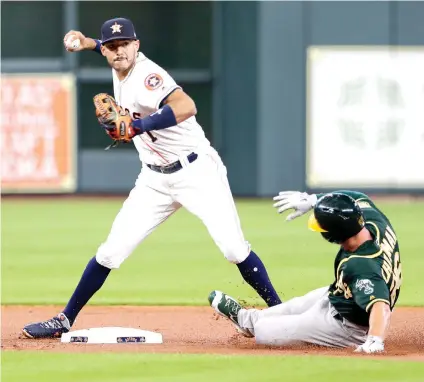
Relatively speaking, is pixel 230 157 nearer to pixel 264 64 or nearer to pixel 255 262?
pixel 264 64

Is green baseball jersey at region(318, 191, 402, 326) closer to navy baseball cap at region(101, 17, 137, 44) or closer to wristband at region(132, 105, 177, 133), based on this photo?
wristband at region(132, 105, 177, 133)

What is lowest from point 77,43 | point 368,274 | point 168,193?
point 368,274

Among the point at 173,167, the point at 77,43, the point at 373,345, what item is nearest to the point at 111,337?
the point at 173,167

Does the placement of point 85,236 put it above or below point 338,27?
below

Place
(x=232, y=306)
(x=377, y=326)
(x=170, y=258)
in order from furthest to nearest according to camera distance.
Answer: (x=170, y=258) → (x=232, y=306) → (x=377, y=326)

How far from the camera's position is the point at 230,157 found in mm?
18594

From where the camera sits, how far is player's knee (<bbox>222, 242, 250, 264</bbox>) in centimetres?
672

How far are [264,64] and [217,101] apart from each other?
52.7 inches

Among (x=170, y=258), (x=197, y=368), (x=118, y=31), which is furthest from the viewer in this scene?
(x=170, y=258)

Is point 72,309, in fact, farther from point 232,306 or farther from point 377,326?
point 377,326

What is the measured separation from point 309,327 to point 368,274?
61 cm

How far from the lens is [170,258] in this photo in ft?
37.1

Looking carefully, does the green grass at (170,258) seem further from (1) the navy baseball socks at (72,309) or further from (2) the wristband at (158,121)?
(2) the wristband at (158,121)

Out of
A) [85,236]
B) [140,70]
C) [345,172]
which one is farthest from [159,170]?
[345,172]
